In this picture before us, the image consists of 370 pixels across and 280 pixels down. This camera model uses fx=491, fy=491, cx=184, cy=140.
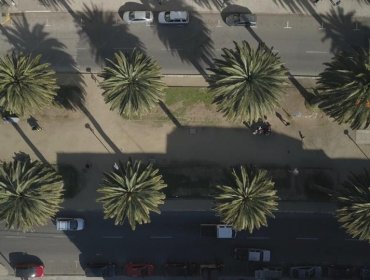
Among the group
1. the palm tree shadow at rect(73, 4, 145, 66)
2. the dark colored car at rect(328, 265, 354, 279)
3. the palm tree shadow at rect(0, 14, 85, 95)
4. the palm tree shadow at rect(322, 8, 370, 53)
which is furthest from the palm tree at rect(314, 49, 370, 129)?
the palm tree shadow at rect(0, 14, 85, 95)

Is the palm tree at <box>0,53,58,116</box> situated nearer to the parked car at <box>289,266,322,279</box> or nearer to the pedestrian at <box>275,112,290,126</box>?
the pedestrian at <box>275,112,290,126</box>

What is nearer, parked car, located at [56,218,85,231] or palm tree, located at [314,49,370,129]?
palm tree, located at [314,49,370,129]

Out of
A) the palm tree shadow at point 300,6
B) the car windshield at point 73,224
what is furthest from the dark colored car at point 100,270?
the palm tree shadow at point 300,6

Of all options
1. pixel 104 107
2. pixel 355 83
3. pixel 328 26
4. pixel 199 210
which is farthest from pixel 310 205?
pixel 104 107

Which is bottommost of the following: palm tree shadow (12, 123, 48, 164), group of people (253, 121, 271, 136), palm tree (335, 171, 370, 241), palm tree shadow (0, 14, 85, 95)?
palm tree (335, 171, 370, 241)

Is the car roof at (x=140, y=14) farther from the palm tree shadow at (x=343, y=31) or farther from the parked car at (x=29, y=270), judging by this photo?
the parked car at (x=29, y=270)

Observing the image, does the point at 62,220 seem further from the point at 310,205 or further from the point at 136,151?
the point at 310,205

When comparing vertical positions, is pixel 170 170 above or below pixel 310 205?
above
